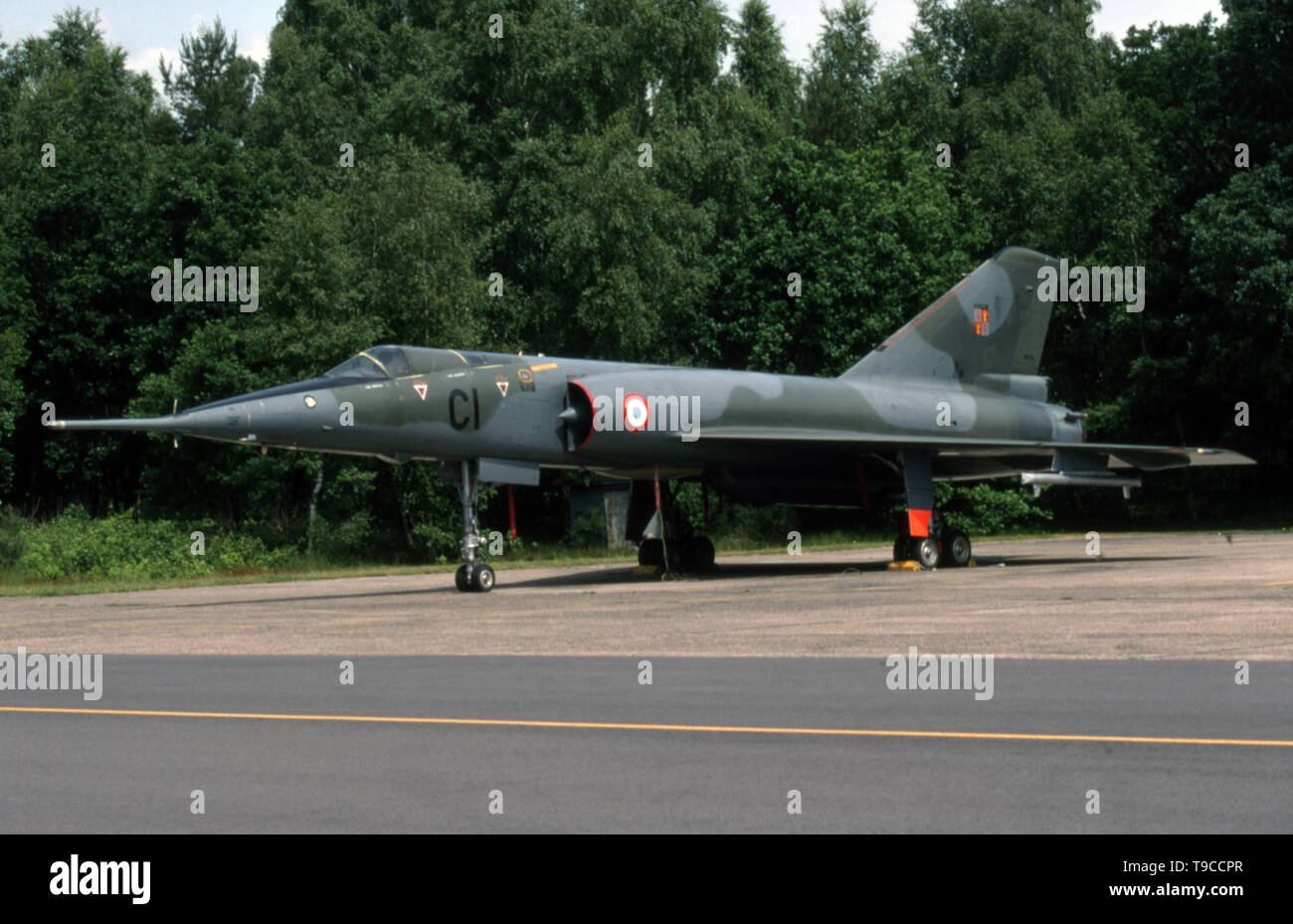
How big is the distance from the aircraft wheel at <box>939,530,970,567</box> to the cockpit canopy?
30.2 feet

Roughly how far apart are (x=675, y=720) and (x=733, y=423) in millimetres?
15857

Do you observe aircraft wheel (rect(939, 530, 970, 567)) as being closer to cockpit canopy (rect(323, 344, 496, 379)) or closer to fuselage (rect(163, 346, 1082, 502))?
fuselage (rect(163, 346, 1082, 502))

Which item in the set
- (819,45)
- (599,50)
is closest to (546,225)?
(599,50)

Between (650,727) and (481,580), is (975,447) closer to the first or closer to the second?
(481,580)

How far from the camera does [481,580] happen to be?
72.0 ft

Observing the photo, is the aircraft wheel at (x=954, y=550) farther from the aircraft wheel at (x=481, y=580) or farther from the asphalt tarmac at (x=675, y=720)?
the aircraft wheel at (x=481, y=580)

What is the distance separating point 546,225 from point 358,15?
24.2 metres

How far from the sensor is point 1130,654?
38.6 ft

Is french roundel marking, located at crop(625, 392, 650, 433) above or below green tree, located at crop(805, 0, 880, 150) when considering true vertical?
below

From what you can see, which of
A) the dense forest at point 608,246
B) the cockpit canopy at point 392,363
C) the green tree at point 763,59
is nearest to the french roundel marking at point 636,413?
the cockpit canopy at point 392,363

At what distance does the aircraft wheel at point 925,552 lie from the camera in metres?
25.4

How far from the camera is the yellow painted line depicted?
25.0 feet

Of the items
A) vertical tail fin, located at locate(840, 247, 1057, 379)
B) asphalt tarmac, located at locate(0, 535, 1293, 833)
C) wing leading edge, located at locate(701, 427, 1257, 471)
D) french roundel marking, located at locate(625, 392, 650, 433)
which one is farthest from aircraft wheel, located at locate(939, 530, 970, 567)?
asphalt tarmac, located at locate(0, 535, 1293, 833)

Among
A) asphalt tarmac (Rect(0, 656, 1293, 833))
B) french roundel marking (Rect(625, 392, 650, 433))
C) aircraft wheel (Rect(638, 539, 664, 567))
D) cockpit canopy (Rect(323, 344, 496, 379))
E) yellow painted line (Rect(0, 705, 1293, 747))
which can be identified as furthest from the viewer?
aircraft wheel (Rect(638, 539, 664, 567))
